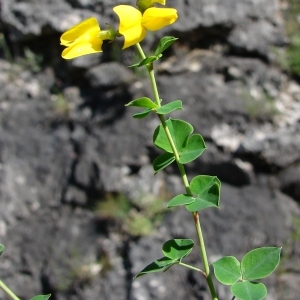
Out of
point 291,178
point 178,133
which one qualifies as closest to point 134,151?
point 291,178

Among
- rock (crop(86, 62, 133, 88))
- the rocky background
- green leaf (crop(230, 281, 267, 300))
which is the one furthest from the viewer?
rock (crop(86, 62, 133, 88))

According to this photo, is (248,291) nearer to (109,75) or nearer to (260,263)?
(260,263)

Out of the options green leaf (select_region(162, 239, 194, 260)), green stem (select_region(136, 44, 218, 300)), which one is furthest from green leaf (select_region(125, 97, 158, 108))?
green leaf (select_region(162, 239, 194, 260))

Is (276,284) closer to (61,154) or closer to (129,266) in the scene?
(129,266)

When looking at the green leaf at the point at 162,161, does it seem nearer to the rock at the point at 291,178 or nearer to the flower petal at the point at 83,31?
the flower petal at the point at 83,31

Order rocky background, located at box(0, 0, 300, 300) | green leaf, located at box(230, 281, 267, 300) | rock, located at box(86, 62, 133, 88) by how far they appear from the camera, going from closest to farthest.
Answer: green leaf, located at box(230, 281, 267, 300) < rocky background, located at box(0, 0, 300, 300) < rock, located at box(86, 62, 133, 88)

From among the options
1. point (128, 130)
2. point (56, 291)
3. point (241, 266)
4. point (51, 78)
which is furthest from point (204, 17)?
point (241, 266)

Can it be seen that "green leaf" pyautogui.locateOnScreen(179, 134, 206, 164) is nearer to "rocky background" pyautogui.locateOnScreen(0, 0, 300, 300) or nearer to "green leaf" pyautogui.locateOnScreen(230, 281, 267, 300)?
"green leaf" pyautogui.locateOnScreen(230, 281, 267, 300)
